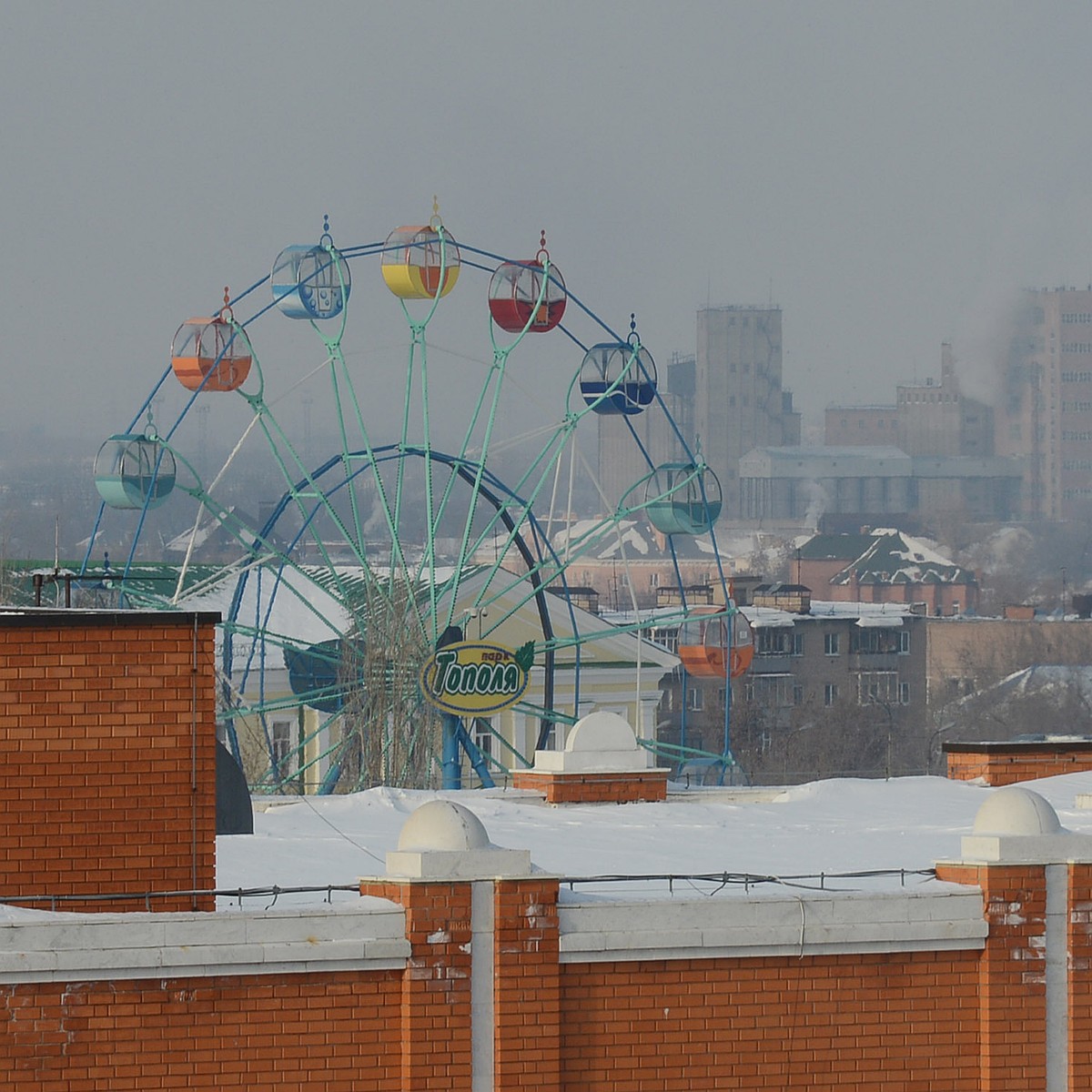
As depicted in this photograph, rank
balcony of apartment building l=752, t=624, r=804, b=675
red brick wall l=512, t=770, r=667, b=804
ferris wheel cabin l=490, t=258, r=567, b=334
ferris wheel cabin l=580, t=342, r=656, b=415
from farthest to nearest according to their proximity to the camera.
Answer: balcony of apartment building l=752, t=624, r=804, b=675 < ferris wheel cabin l=580, t=342, r=656, b=415 < ferris wheel cabin l=490, t=258, r=567, b=334 < red brick wall l=512, t=770, r=667, b=804

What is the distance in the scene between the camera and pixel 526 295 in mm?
47562

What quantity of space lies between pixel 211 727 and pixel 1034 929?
5.26 meters

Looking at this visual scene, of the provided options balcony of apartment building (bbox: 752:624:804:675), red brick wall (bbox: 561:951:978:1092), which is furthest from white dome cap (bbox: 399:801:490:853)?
balcony of apartment building (bbox: 752:624:804:675)

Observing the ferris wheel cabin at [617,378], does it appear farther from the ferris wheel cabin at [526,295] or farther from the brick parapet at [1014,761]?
the brick parapet at [1014,761]

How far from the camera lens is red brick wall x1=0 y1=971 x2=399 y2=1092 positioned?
13211 mm

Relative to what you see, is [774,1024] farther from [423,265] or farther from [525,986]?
[423,265]

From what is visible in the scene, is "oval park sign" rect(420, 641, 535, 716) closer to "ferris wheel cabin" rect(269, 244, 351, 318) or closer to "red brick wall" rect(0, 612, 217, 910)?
"ferris wheel cabin" rect(269, 244, 351, 318)

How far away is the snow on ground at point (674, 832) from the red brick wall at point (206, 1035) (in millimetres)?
1938

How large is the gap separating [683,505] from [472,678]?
32.0 ft

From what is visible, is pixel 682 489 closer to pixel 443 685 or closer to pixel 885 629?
pixel 443 685

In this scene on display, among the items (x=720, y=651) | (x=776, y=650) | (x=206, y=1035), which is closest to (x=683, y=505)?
(x=720, y=651)

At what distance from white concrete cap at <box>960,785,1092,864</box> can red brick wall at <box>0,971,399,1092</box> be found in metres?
3.85

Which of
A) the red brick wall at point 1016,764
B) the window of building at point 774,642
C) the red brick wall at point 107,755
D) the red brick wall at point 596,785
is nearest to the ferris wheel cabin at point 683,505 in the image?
the red brick wall at point 1016,764

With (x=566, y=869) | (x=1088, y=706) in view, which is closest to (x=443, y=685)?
(x=566, y=869)
